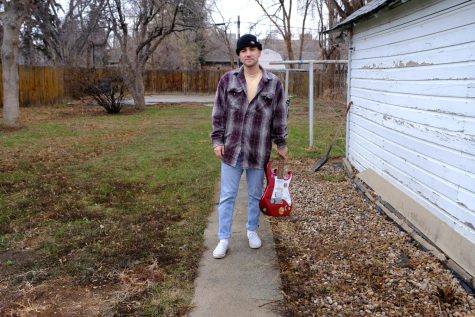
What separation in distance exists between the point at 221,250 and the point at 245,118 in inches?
42.2

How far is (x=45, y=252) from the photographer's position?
3764mm

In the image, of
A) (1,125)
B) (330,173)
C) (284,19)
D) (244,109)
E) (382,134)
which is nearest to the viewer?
(244,109)

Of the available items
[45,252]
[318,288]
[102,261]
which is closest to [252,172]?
[318,288]

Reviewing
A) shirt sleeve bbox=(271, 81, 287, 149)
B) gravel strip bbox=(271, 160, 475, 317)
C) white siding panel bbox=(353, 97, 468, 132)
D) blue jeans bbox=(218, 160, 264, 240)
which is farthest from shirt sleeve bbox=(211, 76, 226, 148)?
white siding panel bbox=(353, 97, 468, 132)

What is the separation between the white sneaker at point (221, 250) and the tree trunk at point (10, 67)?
34.3 feet

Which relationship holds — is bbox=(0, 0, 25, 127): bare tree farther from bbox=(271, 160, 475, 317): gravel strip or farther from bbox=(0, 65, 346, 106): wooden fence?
bbox=(271, 160, 475, 317): gravel strip

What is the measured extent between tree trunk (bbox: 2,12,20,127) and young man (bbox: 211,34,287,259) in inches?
401

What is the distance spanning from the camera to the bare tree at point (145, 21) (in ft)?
59.4

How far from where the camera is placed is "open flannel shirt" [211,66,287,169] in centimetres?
338

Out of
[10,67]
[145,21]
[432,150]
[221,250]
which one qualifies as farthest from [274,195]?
[145,21]

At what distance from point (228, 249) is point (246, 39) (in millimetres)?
1708

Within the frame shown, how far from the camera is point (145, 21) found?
18406 mm

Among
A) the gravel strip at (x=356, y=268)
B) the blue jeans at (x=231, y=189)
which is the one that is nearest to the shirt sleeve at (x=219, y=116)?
the blue jeans at (x=231, y=189)

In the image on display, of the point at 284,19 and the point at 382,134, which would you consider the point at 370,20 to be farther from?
the point at 284,19
